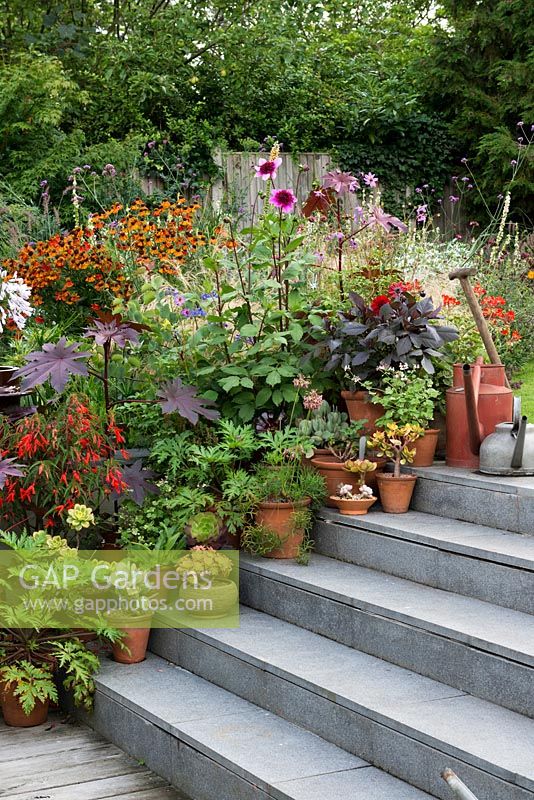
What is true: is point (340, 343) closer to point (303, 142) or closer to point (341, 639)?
point (341, 639)

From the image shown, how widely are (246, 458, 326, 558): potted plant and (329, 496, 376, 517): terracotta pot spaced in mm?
122

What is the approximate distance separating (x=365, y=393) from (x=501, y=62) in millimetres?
7971

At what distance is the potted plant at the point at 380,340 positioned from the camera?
408 centimetres

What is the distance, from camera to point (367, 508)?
3.92m

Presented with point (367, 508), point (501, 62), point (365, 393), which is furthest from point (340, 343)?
point (501, 62)

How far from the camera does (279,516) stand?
3.82 m

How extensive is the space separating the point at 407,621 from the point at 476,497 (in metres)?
0.76

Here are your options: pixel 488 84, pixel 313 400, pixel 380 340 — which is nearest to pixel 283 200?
pixel 380 340

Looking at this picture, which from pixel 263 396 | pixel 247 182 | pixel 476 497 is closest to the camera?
pixel 476 497

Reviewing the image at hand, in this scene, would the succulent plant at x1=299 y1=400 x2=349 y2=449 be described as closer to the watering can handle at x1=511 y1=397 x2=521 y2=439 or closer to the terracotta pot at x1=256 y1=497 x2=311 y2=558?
the terracotta pot at x1=256 y1=497 x2=311 y2=558

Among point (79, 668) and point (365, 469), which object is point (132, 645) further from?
point (365, 469)

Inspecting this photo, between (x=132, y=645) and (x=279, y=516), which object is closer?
(x=132, y=645)

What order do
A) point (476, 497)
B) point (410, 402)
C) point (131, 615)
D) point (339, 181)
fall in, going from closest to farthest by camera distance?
point (131, 615) → point (476, 497) → point (410, 402) → point (339, 181)

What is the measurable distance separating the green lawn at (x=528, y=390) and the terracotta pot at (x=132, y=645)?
6.56 ft
